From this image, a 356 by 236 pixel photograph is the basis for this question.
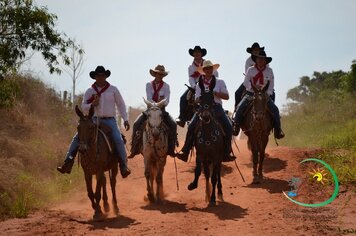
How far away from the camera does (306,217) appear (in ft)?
32.4

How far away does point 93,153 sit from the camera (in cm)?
1094

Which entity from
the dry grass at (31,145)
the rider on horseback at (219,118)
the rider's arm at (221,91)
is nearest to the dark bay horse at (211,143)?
the rider on horseback at (219,118)

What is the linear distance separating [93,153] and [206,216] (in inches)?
113

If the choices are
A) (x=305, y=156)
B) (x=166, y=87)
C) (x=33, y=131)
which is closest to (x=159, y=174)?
(x=166, y=87)

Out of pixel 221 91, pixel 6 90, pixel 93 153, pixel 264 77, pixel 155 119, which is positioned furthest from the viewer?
pixel 264 77

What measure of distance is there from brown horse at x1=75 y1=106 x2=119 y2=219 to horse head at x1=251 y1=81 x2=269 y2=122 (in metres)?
4.42

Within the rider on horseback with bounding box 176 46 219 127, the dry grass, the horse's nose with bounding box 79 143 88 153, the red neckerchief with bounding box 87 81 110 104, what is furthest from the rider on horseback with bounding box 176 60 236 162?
the dry grass

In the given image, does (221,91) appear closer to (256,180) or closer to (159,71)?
(159,71)

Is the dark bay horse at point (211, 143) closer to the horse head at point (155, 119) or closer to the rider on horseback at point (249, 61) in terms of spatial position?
the horse head at point (155, 119)

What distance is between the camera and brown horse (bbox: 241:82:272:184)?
45.0 feet

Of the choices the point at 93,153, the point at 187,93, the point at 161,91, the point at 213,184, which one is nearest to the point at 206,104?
the point at 213,184

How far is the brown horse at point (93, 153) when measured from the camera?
413 inches

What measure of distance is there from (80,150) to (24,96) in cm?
1552

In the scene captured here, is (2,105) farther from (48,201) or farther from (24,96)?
(24,96)
